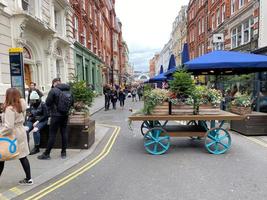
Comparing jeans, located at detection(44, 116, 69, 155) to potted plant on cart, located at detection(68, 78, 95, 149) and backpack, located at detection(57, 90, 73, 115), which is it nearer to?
backpack, located at detection(57, 90, 73, 115)

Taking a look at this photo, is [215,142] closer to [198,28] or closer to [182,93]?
[182,93]

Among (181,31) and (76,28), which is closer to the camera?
(76,28)

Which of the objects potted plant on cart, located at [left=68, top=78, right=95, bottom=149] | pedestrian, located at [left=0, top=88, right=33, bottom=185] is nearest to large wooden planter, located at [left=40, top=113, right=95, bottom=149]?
potted plant on cart, located at [left=68, top=78, right=95, bottom=149]

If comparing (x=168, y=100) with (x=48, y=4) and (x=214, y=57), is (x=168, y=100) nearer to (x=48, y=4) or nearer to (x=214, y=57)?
(x=214, y=57)

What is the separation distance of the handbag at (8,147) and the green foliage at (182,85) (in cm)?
380

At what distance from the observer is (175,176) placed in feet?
14.7

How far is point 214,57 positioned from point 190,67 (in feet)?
3.55

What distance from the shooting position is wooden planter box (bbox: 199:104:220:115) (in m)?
6.03

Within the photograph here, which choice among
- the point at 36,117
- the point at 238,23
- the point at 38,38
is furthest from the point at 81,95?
the point at 238,23

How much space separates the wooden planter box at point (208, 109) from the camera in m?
6.03

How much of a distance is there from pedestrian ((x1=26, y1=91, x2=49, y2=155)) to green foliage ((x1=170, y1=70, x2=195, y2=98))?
10.7 feet

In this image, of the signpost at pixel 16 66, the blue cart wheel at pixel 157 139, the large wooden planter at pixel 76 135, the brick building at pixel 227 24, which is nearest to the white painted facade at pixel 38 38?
the signpost at pixel 16 66

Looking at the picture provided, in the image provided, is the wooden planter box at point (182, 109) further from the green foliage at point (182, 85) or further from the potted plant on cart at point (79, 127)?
the potted plant on cart at point (79, 127)

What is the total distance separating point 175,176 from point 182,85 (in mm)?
2387
